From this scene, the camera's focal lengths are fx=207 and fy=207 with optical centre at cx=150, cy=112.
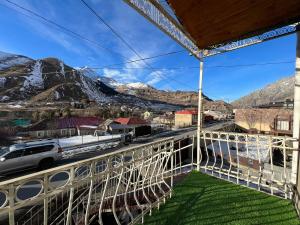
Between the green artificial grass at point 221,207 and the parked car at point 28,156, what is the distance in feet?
34.9

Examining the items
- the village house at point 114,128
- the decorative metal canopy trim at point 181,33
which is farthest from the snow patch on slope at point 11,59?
the decorative metal canopy trim at point 181,33

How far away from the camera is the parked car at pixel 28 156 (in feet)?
36.1

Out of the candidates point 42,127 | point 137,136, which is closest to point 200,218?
point 137,136

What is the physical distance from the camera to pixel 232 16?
3168 mm

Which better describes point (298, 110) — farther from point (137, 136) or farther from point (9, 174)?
point (137, 136)

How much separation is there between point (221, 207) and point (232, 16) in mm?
3015

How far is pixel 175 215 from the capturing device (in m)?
3.08

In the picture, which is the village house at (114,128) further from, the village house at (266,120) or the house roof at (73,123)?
the village house at (266,120)

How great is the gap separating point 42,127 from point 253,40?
34124mm

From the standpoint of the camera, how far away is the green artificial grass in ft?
9.73

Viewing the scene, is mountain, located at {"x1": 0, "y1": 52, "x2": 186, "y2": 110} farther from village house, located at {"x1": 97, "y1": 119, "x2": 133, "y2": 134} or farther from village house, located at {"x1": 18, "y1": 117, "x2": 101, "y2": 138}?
village house, located at {"x1": 97, "y1": 119, "x2": 133, "y2": 134}

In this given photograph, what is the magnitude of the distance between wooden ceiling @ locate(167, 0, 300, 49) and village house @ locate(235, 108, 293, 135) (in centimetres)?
3041

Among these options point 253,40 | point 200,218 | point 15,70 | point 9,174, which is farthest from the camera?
point 15,70

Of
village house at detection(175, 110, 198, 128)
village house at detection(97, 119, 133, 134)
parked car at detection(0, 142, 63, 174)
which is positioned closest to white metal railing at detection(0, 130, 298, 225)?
parked car at detection(0, 142, 63, 174)
